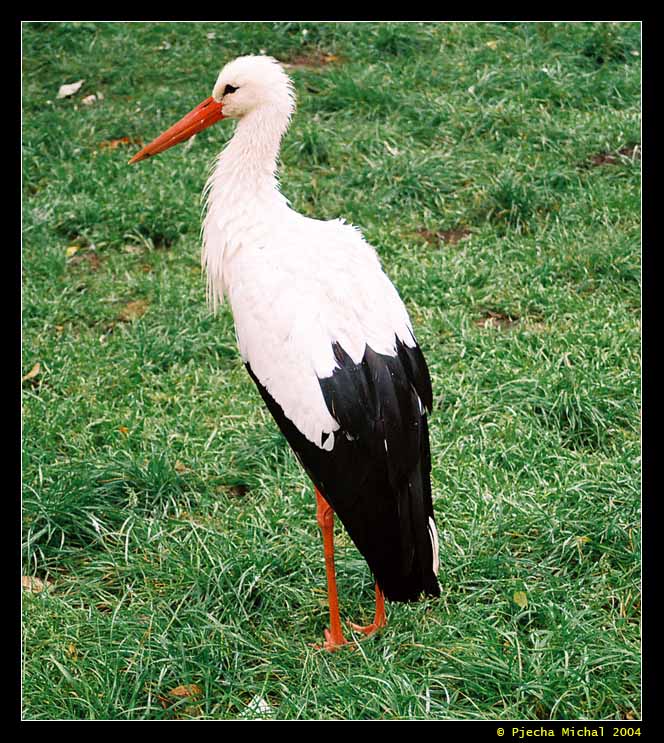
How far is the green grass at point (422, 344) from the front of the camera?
295cm

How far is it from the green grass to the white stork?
1.07 feet

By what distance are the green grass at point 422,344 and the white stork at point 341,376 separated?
1.07ft

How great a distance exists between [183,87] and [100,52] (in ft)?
2.97

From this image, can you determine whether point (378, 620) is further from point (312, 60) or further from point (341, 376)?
point (312, 60)

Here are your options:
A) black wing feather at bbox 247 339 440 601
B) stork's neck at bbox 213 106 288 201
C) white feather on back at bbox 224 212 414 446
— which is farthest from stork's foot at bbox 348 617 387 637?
stork's neck at bbox 213 106 288 201

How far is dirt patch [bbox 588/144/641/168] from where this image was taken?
5887 mm

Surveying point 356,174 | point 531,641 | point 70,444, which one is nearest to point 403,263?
point 356,174

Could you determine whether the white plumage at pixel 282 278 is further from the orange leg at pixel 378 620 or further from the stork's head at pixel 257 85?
the orange leg at pixel 378 620

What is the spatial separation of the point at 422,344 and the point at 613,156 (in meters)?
2.21

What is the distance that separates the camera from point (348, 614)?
3.33 metres

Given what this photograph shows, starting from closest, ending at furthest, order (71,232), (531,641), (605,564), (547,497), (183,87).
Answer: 1. (531,641)
2. (605,564)
3. (547,497)
4. (71,232)
5. (183,87)

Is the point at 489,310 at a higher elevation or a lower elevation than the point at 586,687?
lower

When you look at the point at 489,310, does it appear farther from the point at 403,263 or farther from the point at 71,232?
the point at 71,232

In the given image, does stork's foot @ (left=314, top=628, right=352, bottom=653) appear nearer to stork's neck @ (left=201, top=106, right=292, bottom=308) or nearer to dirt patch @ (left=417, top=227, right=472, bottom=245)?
stork's neck @ (left=201, top=106, right=292, bottom=308)
